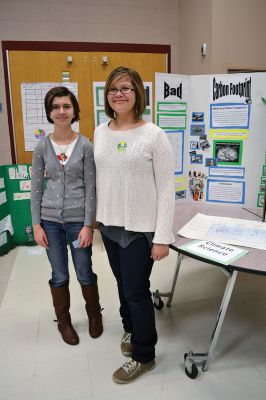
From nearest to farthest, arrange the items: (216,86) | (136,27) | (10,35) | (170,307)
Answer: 1. (216,86)
2. (170,307)
3. (10,35)
4. (136,27)

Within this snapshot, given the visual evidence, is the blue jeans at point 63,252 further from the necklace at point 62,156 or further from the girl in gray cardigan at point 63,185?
the necklace at point 62,156

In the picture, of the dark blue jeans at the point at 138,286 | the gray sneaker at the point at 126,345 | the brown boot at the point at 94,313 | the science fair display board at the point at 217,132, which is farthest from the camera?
the science fair display board at the point at 217,132

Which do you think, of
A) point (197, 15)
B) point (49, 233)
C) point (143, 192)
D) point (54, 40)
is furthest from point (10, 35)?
point (143, 192)

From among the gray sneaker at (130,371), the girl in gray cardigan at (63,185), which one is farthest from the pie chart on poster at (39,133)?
the gray sneaker at (130,371)

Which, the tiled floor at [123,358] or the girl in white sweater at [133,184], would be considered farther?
the tiled floor at [123,358]

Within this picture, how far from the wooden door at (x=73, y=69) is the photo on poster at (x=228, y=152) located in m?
1.62

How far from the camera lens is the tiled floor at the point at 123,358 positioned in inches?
60.2

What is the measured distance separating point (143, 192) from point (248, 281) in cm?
162

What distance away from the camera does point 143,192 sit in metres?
1.35

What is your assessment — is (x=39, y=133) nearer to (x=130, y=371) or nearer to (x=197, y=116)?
(x=197, y=116)

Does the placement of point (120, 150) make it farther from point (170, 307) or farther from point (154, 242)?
point (170, 307)

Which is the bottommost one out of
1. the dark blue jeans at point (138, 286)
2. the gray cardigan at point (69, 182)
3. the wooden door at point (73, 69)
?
the dark blue jeans at point (138, 286)

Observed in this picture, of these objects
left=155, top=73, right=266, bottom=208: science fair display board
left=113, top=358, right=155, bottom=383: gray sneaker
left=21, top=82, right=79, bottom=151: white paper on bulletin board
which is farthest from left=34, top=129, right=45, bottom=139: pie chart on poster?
left=113, top=358, right=155, bottom=383: gray sneaker

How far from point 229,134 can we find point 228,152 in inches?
4.6
